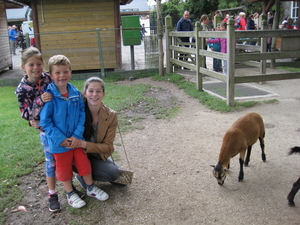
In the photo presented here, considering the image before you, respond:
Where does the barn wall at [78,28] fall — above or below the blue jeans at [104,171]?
above

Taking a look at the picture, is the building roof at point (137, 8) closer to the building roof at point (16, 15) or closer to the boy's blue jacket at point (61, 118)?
the building roof at point (16, 15)

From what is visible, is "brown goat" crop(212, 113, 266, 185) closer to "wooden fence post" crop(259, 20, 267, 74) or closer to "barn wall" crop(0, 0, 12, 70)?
"wooden fence post" crop(259, 20, 267, 74)

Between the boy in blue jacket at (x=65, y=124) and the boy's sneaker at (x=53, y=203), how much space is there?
0.12 m

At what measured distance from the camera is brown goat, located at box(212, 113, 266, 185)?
11.4 feet

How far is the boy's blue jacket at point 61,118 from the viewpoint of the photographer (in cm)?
311

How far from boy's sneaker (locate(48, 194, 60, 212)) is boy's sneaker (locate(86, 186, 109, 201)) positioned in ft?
1.14

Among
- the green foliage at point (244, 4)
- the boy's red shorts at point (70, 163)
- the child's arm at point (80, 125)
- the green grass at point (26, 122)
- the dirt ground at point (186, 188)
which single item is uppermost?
the green foliage at point (244, 4)

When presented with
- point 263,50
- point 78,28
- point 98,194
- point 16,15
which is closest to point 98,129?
point 98,194

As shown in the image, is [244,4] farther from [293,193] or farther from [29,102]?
[29,102]

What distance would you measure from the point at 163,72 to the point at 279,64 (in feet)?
14.7

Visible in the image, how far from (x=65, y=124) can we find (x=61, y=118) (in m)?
0.08

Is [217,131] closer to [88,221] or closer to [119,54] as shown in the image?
[88,221]

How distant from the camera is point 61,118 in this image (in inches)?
124

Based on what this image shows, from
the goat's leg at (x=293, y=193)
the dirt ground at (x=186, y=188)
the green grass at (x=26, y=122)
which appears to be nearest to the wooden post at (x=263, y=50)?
the green grass at (x=26, y=122)
